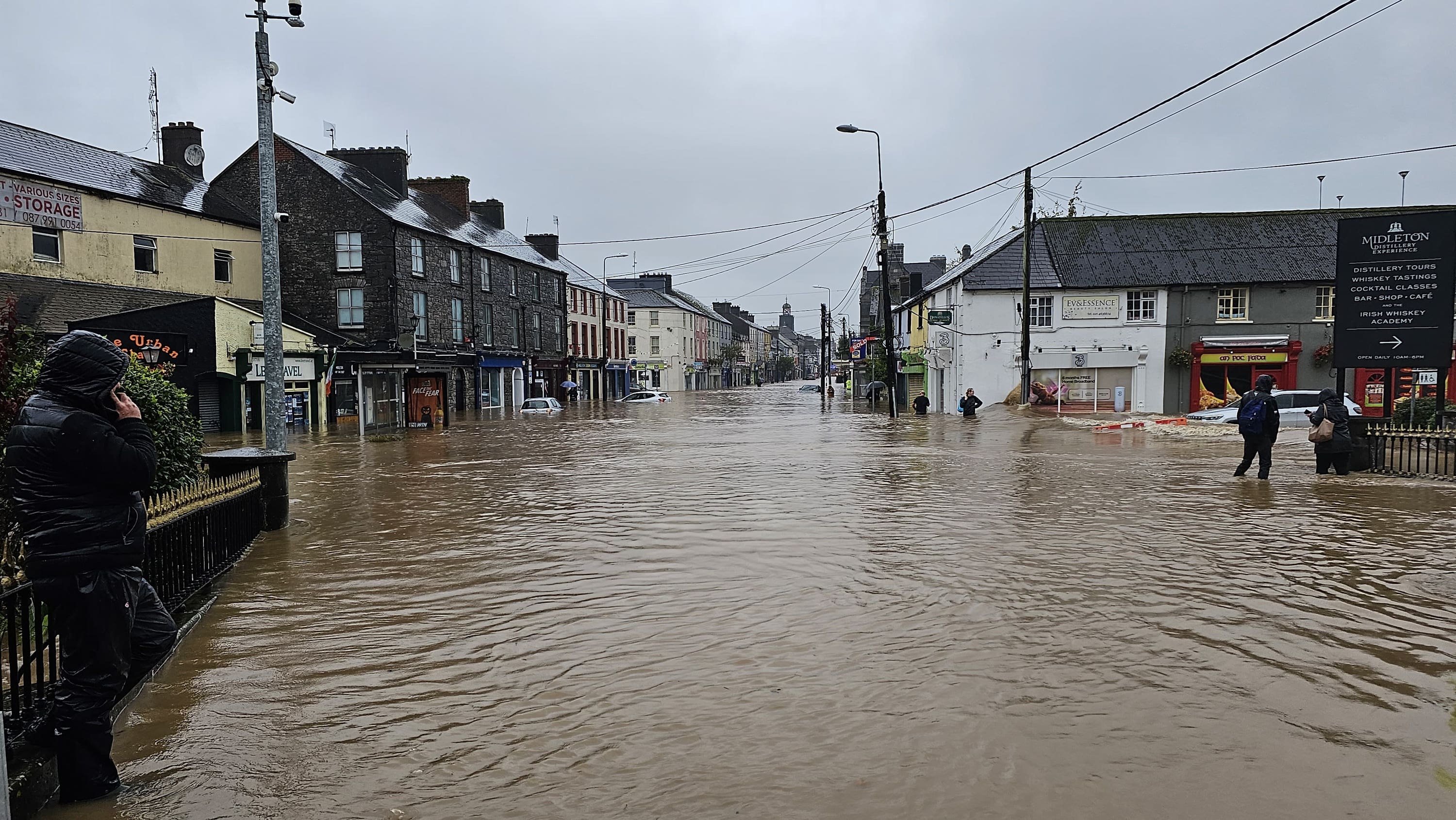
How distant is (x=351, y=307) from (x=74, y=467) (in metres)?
38.6

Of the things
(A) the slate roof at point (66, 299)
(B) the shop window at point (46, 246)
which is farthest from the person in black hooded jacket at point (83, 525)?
(B) the shop window at point (46, 246)

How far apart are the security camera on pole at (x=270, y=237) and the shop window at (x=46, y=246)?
18466 mm

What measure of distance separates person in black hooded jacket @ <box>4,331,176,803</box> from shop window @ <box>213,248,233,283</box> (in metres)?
33.7

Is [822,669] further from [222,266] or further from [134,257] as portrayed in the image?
[222,266]

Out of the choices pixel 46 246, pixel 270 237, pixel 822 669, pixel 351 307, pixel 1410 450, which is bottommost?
pixel 822 669

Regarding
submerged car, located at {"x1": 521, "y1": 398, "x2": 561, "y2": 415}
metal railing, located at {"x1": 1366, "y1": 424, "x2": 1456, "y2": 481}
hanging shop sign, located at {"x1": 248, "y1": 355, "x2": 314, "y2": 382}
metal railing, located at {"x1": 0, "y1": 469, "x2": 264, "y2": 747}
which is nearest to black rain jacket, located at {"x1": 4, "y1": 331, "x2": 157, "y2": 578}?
metal railing, located at {"x1": 0, "y1": 469, "x2": 264, "y2": 747}

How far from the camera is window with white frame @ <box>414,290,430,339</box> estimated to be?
41281mm

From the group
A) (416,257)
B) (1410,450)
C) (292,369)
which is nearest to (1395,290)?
Answer: (1410,450)

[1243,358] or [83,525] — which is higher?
[1243,358]

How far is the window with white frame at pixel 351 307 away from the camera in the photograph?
3953cm

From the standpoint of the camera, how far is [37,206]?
172 inches

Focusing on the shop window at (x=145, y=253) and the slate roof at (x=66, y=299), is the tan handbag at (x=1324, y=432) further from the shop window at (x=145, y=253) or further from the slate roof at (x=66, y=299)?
the shop window at (x=145, y=253)

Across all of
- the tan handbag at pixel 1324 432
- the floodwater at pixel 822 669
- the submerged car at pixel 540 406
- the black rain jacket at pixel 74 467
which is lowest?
the floodwater at pixel 822 669

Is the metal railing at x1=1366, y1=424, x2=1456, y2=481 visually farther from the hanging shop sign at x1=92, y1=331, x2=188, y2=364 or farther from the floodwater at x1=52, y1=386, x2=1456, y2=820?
the hanging shop sign at x1=92, y1=331, x2=188, y2=364
